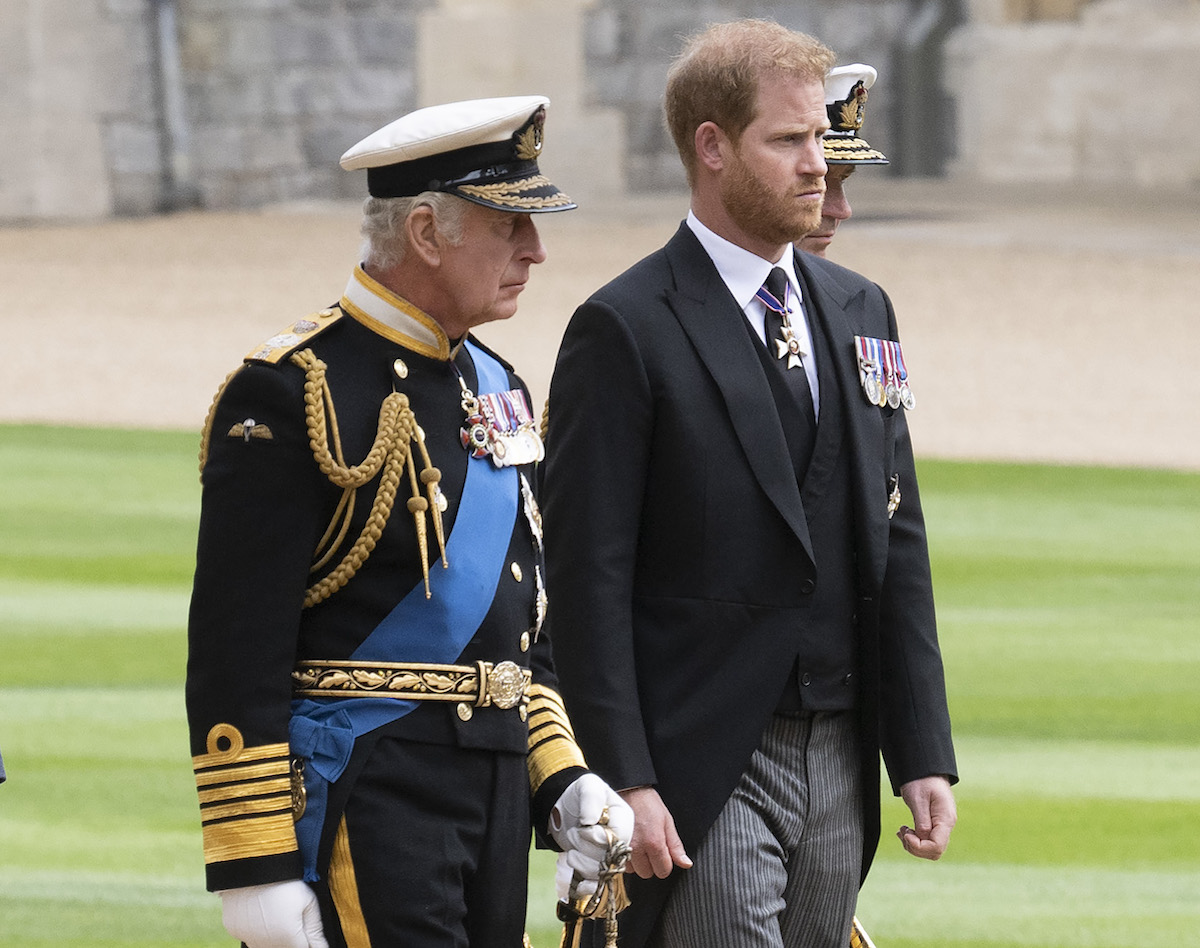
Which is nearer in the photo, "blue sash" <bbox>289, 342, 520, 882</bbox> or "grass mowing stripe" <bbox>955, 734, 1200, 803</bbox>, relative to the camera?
"blue sash" <bbox>289, 342, 520, 882</bbox>

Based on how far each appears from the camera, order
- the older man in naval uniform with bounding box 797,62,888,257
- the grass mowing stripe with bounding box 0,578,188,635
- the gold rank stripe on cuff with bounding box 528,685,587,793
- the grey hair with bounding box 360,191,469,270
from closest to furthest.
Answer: the grey hair with bounding box 360,191,469,270, the gold rank stripe on cuff with bounding box 528,685,587,793, the older man in naval uniform with bounding box 797,62,888,257, the grass mowing stripe with bounding box 0,578,188,635

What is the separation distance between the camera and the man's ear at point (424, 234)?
2.64 m

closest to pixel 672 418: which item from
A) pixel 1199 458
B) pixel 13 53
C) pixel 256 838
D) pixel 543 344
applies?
pixel 256 838

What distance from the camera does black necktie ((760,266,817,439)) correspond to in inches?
120

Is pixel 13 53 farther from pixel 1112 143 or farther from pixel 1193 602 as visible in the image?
pixel 1193 602

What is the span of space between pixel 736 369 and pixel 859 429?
19 centimetres

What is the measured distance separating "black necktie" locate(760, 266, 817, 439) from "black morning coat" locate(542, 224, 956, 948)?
40mm

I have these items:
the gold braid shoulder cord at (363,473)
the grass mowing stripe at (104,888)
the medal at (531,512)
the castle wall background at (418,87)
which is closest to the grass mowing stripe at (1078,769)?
the grass mowing stripe at (104,888)

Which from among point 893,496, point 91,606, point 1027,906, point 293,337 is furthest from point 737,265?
point 91,606

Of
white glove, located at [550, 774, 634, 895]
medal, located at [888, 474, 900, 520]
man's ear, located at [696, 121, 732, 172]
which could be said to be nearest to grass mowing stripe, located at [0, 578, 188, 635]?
medal, located at [888, 474, 900, 520]

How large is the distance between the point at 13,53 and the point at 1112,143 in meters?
9.70

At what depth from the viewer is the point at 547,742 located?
9.10 feet

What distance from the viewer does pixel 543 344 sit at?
1331cm

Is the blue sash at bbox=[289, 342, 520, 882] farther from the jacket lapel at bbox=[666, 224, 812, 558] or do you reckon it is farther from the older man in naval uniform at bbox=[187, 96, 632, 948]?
the jacket lapel at bbox=[666, 224, 812, 558]
